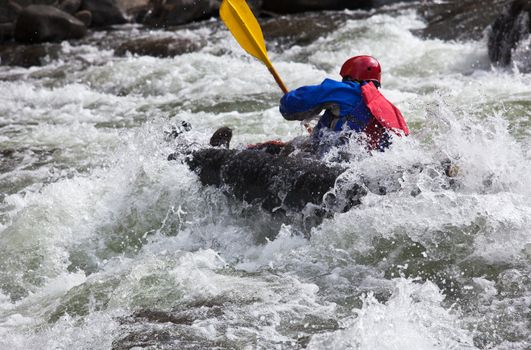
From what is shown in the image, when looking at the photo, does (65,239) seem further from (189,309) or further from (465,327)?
(465,327)

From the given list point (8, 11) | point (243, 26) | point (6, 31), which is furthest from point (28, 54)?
point (243, 26)

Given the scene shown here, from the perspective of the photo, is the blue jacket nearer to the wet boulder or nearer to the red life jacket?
the red life jacket

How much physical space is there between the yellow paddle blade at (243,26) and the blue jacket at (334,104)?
1384mm

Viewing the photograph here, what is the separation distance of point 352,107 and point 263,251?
45.3 inches

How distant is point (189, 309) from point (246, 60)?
312 inches

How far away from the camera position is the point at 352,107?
559 cm

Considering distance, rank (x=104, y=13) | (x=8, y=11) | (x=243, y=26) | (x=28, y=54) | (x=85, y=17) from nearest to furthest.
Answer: (x=243, y=26) < (x=28, y=54) < (x=85, y=17) < (x=8, y=11) < (x=104, y=13)

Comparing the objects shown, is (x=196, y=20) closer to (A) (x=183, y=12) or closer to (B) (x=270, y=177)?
(A) (x=183, y=12)

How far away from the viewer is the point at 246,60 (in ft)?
39.5

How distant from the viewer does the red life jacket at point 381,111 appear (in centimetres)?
551

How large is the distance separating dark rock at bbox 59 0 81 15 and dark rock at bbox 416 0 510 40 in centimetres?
644

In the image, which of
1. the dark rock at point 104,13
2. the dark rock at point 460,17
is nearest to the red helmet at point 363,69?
the dark rock at point 460,17

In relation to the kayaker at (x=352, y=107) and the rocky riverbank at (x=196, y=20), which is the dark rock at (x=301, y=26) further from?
the kayaker at (x=352, y=107)

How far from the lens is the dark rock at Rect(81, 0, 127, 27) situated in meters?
15.5
